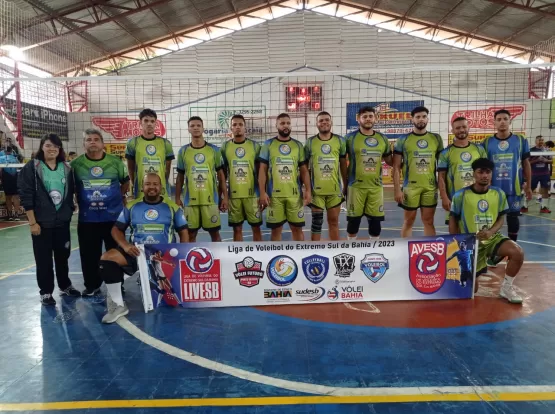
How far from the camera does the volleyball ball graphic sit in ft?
12.4

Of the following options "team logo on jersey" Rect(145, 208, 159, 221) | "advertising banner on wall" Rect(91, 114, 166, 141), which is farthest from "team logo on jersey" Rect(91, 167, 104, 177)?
"advertising banner on wall" Rect(91, 114, 166, 141)

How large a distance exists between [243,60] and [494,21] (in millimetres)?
11387

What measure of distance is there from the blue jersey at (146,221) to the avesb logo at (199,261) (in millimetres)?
341

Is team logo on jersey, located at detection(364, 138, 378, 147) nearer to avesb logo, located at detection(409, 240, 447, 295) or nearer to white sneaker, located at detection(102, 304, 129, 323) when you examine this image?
avesb logo, located at detection(409, 240, 447, 295)

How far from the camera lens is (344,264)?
3725mm

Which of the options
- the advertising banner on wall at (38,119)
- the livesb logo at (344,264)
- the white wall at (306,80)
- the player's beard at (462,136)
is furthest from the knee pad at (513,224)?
the advertising banner on wall at (38,119)

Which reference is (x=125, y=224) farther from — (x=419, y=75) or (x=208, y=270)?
(x=419, y=75)

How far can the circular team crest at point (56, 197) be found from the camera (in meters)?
3.95

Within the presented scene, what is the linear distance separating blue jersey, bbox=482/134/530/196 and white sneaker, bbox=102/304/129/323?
451 cm

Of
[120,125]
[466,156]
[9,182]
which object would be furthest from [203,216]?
[120,125]

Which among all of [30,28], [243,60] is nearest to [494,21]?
[243,60]

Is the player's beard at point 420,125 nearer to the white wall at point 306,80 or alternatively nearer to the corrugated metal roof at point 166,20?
the white wall at point 306,80

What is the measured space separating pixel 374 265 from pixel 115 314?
2.43 metres

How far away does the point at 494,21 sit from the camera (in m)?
17.3
